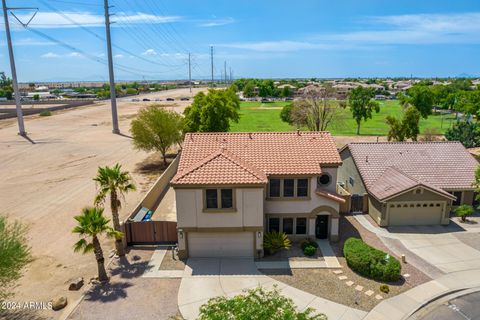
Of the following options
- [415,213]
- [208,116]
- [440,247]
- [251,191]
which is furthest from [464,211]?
[208,116]

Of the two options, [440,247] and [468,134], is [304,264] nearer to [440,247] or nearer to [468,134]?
[440,247]

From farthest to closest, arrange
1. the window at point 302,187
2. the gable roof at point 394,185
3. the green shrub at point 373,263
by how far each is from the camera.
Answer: the gable roof at point 394,185 → the window at point 302,187 → the green shrub at point 373,263

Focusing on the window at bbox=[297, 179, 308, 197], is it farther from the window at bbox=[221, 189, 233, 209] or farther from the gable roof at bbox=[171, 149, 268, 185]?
the window at bbox=[221, 189, 233, 209]

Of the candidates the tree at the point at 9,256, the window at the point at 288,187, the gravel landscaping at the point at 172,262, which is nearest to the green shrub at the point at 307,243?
the window at the point at 288,187

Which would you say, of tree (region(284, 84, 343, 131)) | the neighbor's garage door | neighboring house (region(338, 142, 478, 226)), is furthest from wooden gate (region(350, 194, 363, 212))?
tree (region(284, 84, 343, 131))

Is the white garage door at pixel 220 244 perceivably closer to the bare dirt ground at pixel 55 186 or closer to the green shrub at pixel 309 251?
the green shrub at pixel 309 251

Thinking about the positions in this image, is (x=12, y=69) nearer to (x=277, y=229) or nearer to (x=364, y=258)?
(x=277, y=229)

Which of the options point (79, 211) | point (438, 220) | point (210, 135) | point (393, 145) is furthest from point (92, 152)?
point (438, 220)
